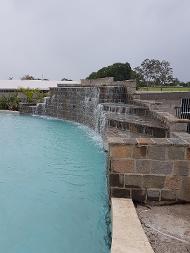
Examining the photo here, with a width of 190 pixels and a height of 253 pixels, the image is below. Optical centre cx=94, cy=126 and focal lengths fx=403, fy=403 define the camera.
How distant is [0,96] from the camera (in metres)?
29.9

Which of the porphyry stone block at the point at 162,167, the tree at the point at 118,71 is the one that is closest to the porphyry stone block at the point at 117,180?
the porphyry stone block at the point at 162,167

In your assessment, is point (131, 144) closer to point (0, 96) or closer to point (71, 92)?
point (71, 92)

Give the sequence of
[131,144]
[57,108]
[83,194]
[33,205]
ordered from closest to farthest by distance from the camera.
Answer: [131,144] → [33,205] → [83,194] → [57,108]

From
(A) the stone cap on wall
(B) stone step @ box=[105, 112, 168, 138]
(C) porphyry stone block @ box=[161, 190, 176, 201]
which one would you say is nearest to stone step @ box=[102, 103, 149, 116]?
(B) stone step @ box=[105, 112, 168, 138]

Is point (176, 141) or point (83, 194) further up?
point (176, 141)

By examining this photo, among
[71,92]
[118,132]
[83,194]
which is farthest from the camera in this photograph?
[71,92]

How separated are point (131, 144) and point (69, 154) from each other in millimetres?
6290

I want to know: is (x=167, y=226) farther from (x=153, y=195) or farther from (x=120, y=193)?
(x=120, y=193)

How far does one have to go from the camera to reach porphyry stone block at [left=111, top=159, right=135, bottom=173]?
17.4ft

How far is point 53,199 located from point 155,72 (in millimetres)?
47674

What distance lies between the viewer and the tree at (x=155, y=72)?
52.9 m

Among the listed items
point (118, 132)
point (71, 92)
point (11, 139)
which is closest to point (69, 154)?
point (118, 132)

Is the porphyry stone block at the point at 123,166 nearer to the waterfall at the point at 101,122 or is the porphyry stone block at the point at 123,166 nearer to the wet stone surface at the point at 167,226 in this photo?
the wet stone surface at the point at 167,226

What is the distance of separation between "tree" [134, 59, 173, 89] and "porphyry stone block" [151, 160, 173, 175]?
158ft
